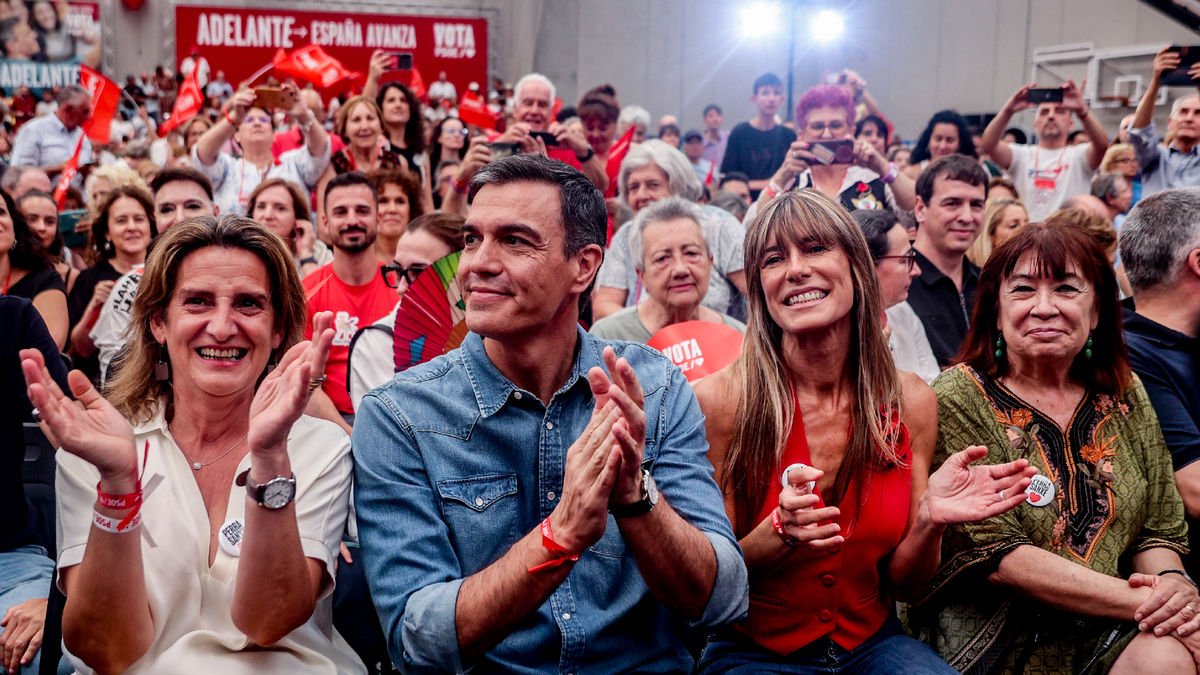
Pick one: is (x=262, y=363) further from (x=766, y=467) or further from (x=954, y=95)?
(x=954, y=95)

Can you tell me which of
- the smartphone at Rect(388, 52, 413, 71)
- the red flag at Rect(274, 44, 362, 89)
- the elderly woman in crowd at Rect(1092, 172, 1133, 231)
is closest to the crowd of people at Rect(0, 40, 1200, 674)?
the elderly woman in crowd at Rect(1092, 172, 1133, 231)

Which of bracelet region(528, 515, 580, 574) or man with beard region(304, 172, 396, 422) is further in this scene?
man with beard region(304, 172, 396, 422)

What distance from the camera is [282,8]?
783 inches

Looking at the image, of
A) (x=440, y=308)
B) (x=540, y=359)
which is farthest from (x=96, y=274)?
(x=540, y=359)

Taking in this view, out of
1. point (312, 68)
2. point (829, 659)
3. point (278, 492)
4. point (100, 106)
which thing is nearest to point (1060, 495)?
point (829, 659)

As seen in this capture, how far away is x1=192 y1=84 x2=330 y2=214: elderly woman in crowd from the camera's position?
20.6 ft

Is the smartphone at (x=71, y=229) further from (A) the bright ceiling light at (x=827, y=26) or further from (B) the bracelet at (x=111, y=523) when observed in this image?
(A) the bright ceiling light at (x=827, y=26)

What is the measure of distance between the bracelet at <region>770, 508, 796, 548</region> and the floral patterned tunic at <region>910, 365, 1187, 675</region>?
0.57 m

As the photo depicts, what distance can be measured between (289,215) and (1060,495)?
12.6 ft

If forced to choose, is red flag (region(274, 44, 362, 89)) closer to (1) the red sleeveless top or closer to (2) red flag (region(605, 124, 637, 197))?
(2) red flag (region(605, 124, 637, 197))

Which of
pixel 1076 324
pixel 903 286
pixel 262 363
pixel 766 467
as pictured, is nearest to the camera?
pixel 262 363

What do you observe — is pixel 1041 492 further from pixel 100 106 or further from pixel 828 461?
pixel 100 106

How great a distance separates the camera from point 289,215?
5.32 m

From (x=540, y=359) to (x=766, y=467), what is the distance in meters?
0.64
